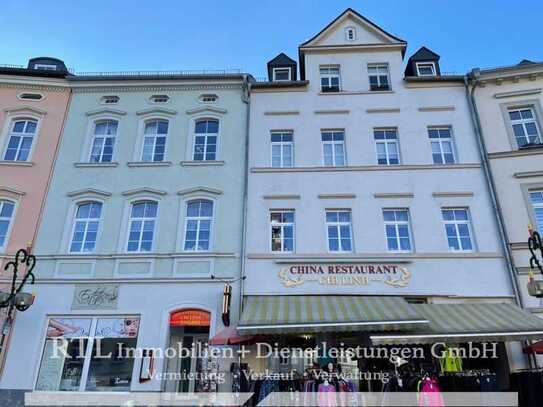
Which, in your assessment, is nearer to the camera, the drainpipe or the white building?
the white building

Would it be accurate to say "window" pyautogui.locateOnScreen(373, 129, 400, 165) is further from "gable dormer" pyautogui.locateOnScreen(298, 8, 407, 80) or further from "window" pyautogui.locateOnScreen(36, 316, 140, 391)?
"window" pyautogui.locateOnScreen(36, 316, 140, 391)

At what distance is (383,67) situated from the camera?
1428 centimetres

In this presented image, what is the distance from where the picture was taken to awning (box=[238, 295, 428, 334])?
8.64m

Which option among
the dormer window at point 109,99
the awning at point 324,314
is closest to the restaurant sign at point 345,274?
the awning at point 324,314

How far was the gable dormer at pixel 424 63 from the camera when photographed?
1427 centimetres

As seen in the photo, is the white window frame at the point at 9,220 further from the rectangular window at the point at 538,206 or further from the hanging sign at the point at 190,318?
the rectangular window at the point at 538,206

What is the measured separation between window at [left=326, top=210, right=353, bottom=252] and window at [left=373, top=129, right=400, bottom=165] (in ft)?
7.79

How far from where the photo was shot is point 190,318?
1068 centimetres

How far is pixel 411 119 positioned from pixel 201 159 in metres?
7.54

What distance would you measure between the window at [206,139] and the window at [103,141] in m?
3.02

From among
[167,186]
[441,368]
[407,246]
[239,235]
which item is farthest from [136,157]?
[441,368]

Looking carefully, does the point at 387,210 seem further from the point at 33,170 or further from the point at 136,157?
the point at 33,170

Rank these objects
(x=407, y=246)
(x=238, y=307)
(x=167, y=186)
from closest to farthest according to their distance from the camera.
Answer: (x=238, y=307)
(x=407, y=246)
(x=167, y=186)

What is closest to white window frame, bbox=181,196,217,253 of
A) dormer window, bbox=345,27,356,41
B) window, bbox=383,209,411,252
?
window, bbox=383,209,411,252
